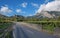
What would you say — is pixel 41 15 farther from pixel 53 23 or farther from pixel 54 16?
pixel 54 16

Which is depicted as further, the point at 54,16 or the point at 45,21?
the point at 45,21

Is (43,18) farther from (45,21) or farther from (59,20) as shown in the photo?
(59,20)

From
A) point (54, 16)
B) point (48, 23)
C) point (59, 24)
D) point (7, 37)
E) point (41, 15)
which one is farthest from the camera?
point (48, 23)

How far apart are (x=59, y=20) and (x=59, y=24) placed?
676mm

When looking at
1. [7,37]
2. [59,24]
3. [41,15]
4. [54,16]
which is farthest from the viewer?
[41,15]

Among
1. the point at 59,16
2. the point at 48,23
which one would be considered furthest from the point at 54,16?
the point at 48,23

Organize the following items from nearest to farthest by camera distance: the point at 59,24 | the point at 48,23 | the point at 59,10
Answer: the point at 59,10, the point at 59,24, the point at 48,23

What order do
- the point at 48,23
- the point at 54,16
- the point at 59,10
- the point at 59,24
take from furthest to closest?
the point at 48,23
the point at 59,24
the point at 54,16
the point at 59,10

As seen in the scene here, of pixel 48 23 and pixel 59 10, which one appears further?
pixel 48 23

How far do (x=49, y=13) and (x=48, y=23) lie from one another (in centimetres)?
328

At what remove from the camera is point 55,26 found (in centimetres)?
3216

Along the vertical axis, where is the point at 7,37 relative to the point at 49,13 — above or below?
below

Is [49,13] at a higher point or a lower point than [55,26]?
higher

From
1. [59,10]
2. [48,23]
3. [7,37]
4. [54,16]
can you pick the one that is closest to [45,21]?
[48,23]
